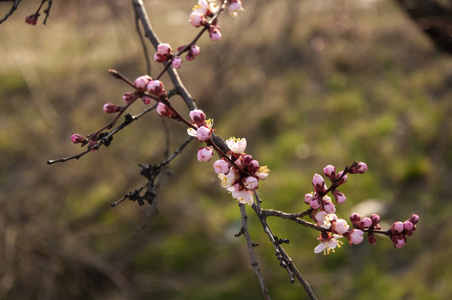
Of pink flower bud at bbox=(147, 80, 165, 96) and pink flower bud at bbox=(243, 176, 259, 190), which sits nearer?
pink flower bud at bbox=(147, 80, 165, 96)

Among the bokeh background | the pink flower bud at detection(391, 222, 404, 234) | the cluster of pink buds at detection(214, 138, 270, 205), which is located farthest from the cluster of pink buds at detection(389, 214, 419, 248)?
the bokeh background

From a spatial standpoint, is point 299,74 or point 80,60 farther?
point 80,60

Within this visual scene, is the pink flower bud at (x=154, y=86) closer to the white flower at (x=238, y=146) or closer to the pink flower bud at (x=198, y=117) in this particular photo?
the pink flower bud at (x=198, y=117)

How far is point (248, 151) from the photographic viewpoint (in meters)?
5.11

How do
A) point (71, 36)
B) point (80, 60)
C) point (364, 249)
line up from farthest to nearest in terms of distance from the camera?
point (71, 36) < point (80, 60) < point (364, 249)

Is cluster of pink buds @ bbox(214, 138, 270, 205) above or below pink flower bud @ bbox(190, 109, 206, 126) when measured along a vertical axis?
above

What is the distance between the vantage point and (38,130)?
5.51 meters

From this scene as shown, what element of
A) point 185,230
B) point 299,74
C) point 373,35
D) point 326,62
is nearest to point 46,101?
point 185,230

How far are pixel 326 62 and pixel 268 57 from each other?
2.67 ft

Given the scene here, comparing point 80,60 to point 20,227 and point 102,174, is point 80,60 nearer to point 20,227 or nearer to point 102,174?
point 102,174

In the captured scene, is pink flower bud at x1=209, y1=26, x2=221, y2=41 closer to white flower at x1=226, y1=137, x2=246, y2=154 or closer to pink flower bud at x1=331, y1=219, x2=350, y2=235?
white flower at x1=226, y1=137, x2=246, y2=154

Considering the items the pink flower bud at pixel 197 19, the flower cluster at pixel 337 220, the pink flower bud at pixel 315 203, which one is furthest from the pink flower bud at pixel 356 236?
the pink flower bud at pixel 197 19

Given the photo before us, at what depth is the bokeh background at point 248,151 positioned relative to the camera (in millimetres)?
3510

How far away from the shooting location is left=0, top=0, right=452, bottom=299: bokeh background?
3510 mm
